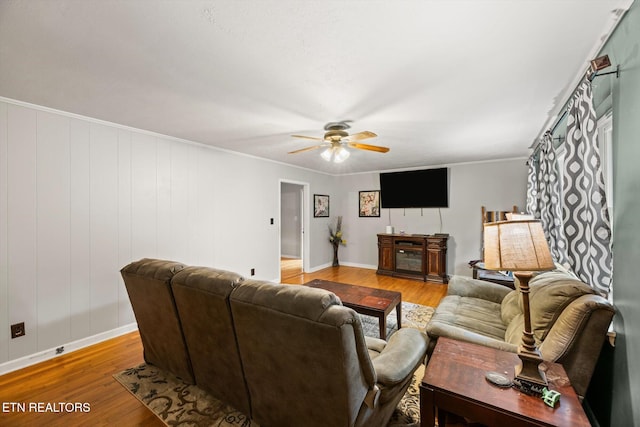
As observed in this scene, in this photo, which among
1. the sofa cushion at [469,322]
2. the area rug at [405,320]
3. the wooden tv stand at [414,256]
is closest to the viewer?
the sofa cushion at [469,322]

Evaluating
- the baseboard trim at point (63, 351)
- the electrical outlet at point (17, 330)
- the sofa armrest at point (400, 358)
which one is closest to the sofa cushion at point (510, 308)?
the sofa armrest at point (400, 358)

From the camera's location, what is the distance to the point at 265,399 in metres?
1.45

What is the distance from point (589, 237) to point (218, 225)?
13.2 ft

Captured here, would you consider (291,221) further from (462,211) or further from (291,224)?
(462,211)

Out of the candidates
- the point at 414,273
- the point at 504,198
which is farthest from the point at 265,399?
the point at 504,198

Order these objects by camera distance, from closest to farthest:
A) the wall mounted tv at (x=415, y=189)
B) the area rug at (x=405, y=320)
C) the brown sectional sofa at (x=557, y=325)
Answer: the brown sectional sofa at (x=557, y=325) → the area rug at (x=405, y=320) → the wall mounted tv at (x=415, y=189)

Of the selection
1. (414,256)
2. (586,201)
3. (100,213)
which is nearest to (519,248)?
(586,201)

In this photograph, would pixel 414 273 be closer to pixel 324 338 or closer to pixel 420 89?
pixel 420 89

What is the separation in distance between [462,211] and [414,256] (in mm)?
1296

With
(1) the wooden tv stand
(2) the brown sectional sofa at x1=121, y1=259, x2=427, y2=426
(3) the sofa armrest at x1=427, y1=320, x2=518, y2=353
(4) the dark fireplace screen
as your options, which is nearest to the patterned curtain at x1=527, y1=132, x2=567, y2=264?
(3) the sofa armrest at x1=427, y1=320, x2=518, y2=353

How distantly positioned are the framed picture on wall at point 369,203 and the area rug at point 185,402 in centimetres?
425

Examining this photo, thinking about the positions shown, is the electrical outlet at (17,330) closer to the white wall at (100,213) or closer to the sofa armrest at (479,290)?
the white wall at (100,213)

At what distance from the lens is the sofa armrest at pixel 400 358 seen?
133cm

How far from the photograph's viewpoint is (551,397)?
3.54 feet
